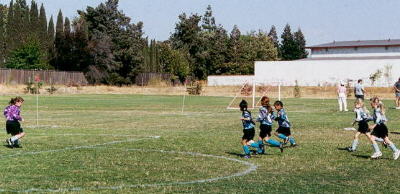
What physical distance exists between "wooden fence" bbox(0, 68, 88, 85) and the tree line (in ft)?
9.91

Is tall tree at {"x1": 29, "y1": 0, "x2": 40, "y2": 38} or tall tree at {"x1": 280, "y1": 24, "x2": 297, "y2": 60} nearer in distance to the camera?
tall tree at {"x1": 29, "y1": 0, "x2": 40, "y2": 38}

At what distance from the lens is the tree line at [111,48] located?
106 metres

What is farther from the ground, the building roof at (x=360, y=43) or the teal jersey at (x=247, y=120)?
the building roof at (x=360, y=43)

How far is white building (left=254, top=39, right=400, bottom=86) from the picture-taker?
3839 inches

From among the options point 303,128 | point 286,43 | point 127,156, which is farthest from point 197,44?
point 127,156

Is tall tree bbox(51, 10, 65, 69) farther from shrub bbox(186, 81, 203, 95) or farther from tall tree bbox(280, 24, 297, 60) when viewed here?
tall tree bbox(280, 24, 297, 60)

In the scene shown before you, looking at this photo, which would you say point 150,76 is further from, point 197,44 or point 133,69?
point 197,44

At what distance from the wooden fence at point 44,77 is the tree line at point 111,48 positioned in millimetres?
3019

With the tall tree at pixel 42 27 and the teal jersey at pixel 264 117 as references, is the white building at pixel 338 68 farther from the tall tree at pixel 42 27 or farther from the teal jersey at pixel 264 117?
the teal jersey at pixel 264 117

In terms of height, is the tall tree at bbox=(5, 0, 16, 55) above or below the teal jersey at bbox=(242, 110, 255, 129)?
above

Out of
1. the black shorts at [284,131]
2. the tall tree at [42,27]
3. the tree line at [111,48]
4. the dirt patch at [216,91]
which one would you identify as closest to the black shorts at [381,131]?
the black shorts at [284,131]

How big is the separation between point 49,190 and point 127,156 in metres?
5.21

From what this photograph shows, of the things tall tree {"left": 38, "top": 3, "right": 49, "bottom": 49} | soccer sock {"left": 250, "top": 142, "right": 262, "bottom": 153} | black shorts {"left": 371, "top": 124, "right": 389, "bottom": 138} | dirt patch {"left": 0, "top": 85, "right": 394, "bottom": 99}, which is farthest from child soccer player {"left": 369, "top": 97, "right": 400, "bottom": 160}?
tall tree {"left": 38, "top": 3, "right": 49, "bottom": 49}

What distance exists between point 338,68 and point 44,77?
48.1m
